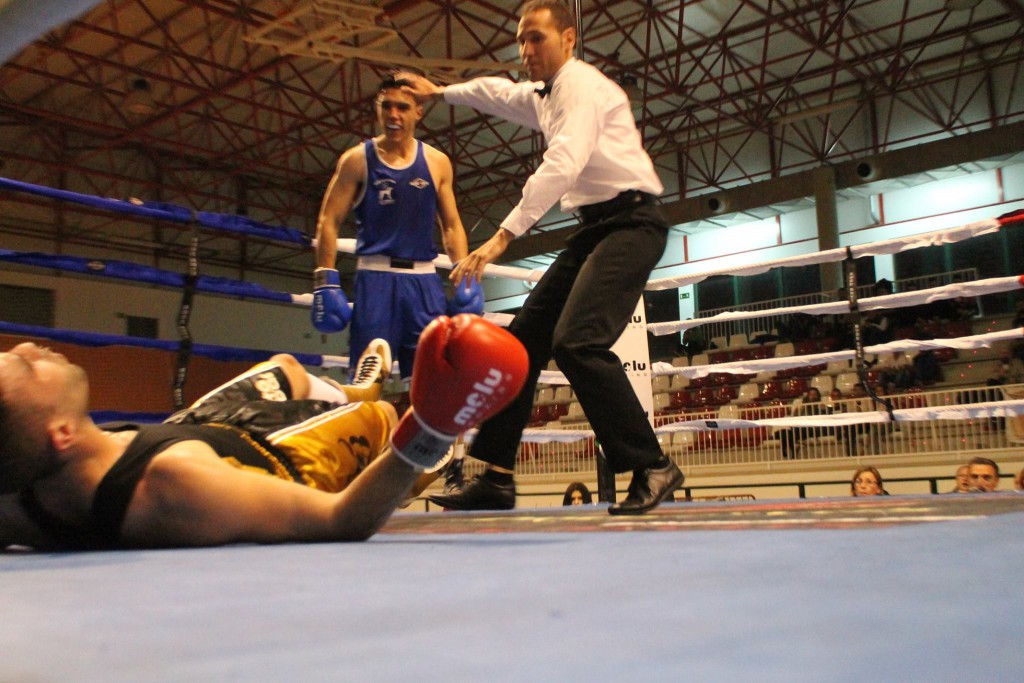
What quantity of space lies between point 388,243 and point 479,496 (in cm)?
119

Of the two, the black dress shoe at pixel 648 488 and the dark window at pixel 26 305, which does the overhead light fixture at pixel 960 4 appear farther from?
the dark window at pixel 26 305

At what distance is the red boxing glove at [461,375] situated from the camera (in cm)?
122

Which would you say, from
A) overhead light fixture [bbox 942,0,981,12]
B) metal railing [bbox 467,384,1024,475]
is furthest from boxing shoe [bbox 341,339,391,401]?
overhead light fixture [bbox 942,0,981,12]

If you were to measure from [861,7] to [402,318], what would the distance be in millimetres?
9601

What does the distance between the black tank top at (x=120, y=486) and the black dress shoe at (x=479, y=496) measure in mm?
751

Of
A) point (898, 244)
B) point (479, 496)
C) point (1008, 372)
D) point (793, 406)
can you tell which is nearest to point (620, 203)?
point (479, 496)

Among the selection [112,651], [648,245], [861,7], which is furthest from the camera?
[861,7]

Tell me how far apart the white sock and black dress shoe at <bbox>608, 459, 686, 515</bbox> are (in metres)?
0.88

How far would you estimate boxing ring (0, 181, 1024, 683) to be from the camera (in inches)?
21.0

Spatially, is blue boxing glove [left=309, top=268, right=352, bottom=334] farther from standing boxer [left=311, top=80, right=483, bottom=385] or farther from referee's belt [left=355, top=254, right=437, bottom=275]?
referee's belt [left=355, top=254, right=437, bottom=275]

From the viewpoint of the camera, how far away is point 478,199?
15773 millimetres

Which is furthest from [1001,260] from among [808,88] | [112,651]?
[112,651]

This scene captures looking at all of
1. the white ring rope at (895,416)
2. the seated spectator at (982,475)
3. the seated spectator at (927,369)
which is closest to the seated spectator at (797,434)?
Answer: the seated spectator at (927,369)

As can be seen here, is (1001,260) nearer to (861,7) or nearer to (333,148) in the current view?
(861,7)
